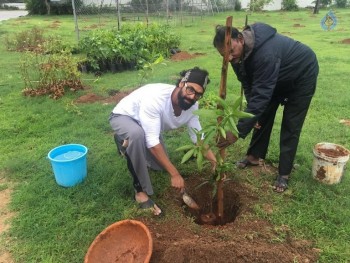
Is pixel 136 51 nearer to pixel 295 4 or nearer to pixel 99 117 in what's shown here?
pixel 99 117

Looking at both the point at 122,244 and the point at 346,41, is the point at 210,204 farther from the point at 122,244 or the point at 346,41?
the point at 346,41

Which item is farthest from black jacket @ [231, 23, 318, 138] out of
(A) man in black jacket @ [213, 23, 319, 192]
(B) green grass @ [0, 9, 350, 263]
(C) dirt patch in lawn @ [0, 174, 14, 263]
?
(C) dirt patch in lawn @ [0, 174, 14, 263]

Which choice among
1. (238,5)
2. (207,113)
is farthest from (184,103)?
(238,5)

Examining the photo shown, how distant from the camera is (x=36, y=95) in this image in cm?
596

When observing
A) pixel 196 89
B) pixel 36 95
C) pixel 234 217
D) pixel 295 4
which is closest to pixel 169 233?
pixel 234 217

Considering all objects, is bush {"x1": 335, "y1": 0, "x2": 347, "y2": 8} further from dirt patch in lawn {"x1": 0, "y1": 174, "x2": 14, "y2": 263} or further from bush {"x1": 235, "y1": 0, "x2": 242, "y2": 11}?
dirt patch in lawn {"x1": 0, "y1": 174, "x2": 14, "y2": 263}

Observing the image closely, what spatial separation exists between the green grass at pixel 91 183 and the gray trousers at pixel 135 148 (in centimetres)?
27

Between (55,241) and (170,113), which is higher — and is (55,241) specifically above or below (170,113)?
below

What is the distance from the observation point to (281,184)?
335 centimetres

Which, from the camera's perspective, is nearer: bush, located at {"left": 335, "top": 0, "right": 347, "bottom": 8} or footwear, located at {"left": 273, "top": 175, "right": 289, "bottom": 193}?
footwear, located at {"left": 273, "top": 175, "right": 289, "bottom": 193}

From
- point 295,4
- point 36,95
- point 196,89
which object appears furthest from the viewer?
point 295,4

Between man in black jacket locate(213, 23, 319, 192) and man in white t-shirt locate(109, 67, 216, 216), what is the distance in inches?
14.3

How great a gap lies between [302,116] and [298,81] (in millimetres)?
347

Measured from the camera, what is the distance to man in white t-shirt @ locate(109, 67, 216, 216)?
2.69 meters
